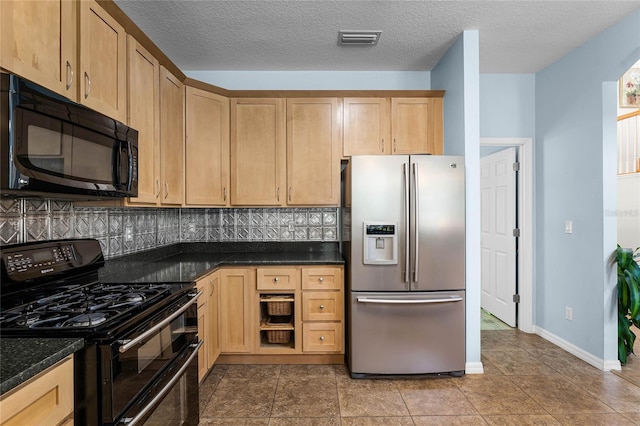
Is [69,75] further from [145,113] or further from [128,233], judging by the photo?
[128,233]

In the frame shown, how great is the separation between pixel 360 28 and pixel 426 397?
9.15 ft

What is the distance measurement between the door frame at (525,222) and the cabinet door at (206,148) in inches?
103

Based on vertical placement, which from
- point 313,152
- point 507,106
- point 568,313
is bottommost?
point 568,313

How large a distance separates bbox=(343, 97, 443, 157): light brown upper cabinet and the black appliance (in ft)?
6.50

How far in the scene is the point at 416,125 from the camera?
3068 mm

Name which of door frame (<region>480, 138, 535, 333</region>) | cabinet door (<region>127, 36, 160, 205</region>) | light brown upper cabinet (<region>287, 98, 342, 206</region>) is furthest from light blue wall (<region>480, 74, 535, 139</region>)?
cabinet door (<region>127, 36, 160, 205</region>)

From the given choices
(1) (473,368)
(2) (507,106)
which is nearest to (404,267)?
(1) (473,368)

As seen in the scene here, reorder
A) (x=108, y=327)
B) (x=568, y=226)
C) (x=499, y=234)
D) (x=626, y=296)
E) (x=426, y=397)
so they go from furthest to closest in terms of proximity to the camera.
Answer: (x=499, y=234), (x=568, y=226), (x=626, y=296), (x=426, y=397), (x=108, y=327)

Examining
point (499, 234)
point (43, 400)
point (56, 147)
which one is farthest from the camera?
point (499, 234)

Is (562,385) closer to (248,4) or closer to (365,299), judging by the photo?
(365,299)

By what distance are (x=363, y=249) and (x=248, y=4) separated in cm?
194

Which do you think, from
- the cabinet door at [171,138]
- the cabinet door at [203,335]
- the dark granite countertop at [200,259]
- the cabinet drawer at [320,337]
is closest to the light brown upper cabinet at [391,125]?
the dark granite countertop at [200,259]

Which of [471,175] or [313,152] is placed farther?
[313,152]

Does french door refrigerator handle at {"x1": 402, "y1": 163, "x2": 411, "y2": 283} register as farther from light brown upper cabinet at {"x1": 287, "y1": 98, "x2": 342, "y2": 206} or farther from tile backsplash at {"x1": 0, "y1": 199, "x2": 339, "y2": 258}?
tile backsplash at {"x1": 0, "y1": 199, "x2": 339, "y2": 258}
